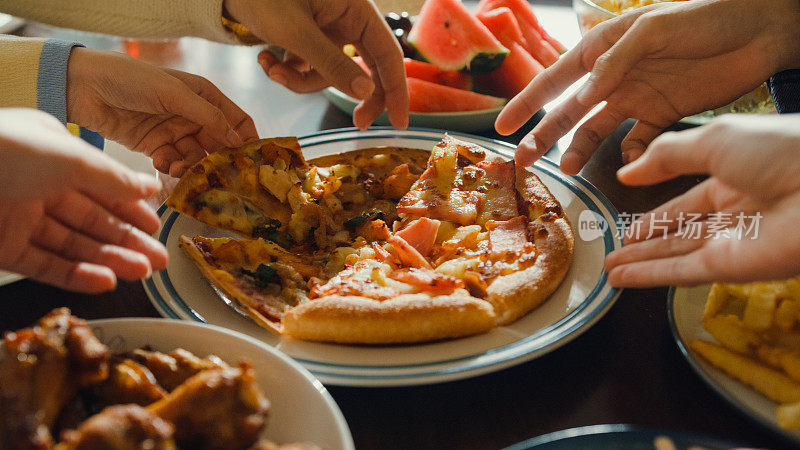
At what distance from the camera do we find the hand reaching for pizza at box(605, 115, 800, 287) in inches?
54.9

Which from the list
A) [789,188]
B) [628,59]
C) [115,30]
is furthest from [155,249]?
[115,30]

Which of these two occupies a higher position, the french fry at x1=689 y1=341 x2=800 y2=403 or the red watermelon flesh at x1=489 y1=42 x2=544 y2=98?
the red watermelon flesh at x1=489 y1=42 x2=544 y2=98

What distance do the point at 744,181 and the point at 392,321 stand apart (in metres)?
0.95

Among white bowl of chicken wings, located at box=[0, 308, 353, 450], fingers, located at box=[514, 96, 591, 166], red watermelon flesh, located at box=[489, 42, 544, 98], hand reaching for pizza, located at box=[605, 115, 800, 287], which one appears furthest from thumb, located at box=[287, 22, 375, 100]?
white bowl of chicken wings, located at box=[0, 308, 353, 450]

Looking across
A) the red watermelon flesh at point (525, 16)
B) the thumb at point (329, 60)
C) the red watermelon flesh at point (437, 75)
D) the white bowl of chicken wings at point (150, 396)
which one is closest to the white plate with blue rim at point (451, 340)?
the white bowl of chicken wings at point (150, 396)

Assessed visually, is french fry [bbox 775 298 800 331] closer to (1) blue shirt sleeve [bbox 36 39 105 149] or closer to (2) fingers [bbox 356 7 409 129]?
(2) fingers [bbox 356 7 409 129]

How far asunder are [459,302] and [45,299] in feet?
4.41

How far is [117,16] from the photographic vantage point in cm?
342

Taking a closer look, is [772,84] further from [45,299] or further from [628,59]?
[45,299]

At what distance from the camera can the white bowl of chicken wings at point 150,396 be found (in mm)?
1025

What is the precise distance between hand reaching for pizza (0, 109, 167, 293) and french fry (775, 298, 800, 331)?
5.11 ft

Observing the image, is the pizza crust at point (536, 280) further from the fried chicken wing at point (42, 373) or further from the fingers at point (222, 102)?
the fingers at point (222, 102)

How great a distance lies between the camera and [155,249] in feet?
5.15

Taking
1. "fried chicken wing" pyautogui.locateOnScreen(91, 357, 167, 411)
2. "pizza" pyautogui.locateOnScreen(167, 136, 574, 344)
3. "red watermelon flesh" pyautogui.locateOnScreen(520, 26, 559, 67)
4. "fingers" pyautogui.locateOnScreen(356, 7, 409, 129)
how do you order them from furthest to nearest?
"red watermelon flesh" pyautogui.locateOnScreen(520, 26, 559, 67), "fingers" pyautogui.locateOnScreen(356, 7, 409, 129), "pizza" pyautogui.locateOnScreen(167, 136, 574, 344), "fried chicken wing" pyautogui.locateOnScreen(91, 357, 167, 411)
